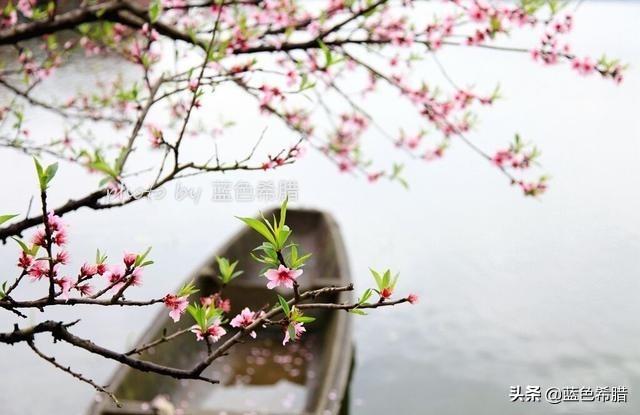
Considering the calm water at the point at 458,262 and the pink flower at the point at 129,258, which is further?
the calm water at the point at 458,262

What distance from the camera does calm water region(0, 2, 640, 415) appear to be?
772 cm

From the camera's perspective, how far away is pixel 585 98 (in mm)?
23141

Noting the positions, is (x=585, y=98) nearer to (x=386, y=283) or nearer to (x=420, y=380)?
(x=420, y=380)

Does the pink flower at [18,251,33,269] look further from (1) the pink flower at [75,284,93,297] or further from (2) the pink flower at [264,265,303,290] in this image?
(2) the pink flower at [264,265,303,290]

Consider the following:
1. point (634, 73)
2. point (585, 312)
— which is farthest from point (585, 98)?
point (585, 312)

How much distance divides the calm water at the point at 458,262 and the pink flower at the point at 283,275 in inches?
231

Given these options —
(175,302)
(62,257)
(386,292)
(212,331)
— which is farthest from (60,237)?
(386,292)

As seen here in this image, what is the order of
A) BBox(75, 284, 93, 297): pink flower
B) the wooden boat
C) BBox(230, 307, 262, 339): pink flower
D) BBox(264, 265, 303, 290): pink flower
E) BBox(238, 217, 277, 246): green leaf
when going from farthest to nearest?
the wooden boat
BBox(75, 284, 93, 297): pink flower
BBox(230, 307, 262, 339): pink flower
BBox(264, 265, 303, 290): pink flower
BBox(238, 217, 277, 246): green leaf

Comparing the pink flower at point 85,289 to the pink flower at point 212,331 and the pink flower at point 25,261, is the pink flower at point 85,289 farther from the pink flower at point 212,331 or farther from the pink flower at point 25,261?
the pink flower at point 212,331

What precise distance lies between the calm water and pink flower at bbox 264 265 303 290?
586cm

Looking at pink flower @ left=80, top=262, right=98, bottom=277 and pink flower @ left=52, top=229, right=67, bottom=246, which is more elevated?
pink flower @ left=52, top=229, right=67, bottom=246

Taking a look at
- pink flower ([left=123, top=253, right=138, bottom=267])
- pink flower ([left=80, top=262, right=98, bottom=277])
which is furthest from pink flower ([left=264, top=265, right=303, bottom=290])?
pink flower ([left=80, top=262, right=98, bottom=277])

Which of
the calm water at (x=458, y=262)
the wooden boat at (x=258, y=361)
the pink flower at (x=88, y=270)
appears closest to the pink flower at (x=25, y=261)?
the pink flower at (x=88, y=270)

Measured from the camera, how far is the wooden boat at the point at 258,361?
16.7 ft
